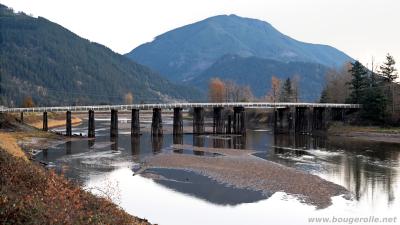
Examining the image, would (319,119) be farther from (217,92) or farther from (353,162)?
(217,92)

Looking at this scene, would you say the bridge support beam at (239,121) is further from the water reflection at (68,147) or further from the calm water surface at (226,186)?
the water reflection at (68,147)

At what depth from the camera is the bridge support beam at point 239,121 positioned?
292 ft

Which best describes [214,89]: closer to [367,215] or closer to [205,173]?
[205,173]

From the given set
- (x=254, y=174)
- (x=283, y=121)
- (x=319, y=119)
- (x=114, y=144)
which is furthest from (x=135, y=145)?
(x=319, y=119)

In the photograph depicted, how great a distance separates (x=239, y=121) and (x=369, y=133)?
24.8 metres

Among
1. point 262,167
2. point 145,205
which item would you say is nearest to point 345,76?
point 262,167

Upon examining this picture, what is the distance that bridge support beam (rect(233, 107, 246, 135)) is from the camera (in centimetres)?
8888

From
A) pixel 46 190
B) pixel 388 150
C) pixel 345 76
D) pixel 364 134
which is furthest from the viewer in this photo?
pixel 345 76

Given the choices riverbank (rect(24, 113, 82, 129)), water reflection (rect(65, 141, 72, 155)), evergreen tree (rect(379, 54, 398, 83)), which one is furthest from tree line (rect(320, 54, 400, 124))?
riverbank (rect(24, 113, 82, 129))

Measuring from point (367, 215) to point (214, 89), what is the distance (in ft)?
437

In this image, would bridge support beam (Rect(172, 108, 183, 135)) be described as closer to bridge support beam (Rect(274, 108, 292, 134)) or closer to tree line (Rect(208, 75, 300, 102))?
bridge support beam (Rect(274, 108, 292, 134))

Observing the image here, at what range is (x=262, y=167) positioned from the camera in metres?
46.0

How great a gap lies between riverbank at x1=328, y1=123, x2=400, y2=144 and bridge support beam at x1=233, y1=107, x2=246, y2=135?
1781 centimetres

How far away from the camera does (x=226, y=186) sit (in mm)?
36750
